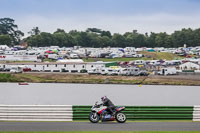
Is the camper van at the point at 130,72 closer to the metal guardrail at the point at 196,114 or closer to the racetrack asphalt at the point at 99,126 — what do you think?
the metal guardrail at the point at 196,114

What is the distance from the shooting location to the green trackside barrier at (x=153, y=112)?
70.6 ft

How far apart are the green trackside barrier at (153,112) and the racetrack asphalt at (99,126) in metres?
1.20

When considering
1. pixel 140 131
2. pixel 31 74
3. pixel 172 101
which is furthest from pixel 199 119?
pixel 31 74

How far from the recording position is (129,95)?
57.8 meters

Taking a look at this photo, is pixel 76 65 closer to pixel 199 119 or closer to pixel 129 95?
pixel 129 95

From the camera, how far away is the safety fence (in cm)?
2084

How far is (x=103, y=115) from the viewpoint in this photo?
67.1ft

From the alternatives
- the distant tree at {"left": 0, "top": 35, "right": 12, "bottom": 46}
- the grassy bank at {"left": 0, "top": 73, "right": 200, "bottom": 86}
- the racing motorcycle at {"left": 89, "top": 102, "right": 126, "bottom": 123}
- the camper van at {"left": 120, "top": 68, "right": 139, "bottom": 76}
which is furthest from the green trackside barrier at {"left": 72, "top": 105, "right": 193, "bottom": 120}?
the distant tree at {"left": 0, "top": 35, "right": 12, "bottom": 46}

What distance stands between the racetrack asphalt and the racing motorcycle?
0.25 m

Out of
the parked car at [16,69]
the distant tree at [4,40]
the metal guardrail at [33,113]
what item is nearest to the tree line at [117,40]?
the distant tree at [4,40]

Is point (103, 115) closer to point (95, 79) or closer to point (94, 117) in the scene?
point (94, 117)

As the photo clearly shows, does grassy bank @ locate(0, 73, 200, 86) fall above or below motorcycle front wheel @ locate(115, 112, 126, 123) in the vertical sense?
below

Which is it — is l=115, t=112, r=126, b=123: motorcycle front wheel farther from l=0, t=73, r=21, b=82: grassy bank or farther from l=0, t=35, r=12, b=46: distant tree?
l=0, t=35, r=12, b=46: distant tree

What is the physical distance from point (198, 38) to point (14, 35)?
7546cm
